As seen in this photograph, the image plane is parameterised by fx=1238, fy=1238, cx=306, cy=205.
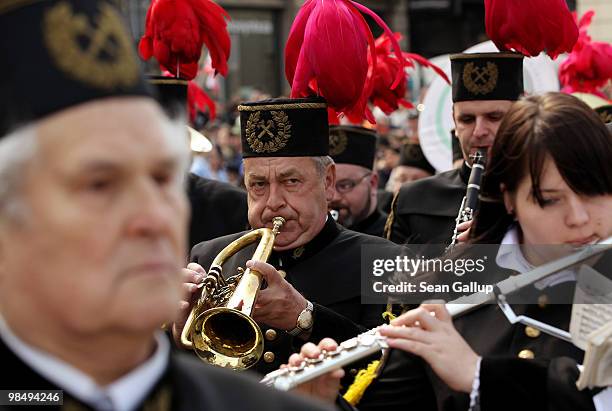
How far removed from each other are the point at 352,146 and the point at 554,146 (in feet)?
15.3

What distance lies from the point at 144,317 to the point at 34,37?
50cm

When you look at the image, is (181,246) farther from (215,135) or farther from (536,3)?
(215,135)

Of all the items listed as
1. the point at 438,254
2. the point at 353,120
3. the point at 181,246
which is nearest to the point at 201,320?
the point at 438,254

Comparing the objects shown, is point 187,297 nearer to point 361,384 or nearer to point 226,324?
point 226,324

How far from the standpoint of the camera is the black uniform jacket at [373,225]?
745 centimetres

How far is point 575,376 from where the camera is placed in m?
3.12

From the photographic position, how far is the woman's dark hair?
324 centimetres

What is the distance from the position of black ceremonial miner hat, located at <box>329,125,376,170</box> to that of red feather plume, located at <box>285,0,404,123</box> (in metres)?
2.55

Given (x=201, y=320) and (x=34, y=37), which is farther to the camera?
A: (x=201, y=320)

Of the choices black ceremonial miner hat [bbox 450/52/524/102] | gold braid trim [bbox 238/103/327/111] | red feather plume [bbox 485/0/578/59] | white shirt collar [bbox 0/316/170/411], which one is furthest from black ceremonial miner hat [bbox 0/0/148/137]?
black ceremonial miner hat [bbox 450/52/524/102]

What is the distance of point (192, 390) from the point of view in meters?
2.13

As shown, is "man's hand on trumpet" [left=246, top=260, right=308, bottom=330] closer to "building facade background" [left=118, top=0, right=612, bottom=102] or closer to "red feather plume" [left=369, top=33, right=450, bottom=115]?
"red feather plume" [left=369, top=33, right=450, bottom=115]

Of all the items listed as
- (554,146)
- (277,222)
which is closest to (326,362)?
(554,146)

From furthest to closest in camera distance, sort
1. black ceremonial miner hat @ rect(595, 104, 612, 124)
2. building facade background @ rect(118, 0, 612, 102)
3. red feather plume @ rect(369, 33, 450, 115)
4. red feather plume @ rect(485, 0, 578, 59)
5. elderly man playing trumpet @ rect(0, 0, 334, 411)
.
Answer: building facade background @ rect(118, 0, 612, 102) < black ceremonial miner hat @ rect(595, 104, 612, 124) < red feather plume @ rect(369, 33, 450, 115) < red feather plume @ rect(485, 0, 578, 59) < elderly man playing trumpet @ rect(0, 0, 334, 411)
